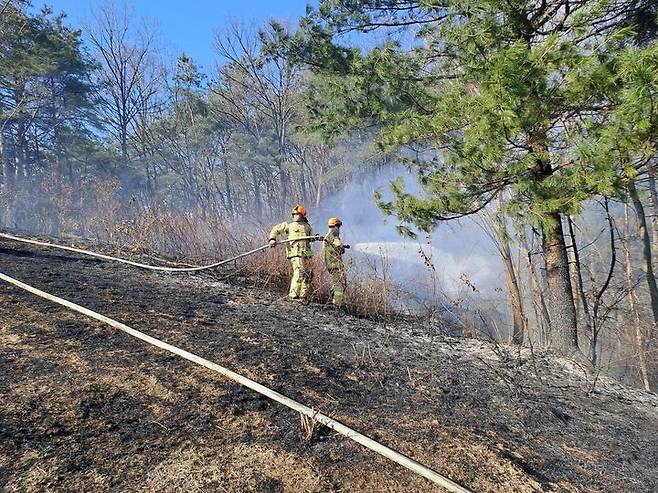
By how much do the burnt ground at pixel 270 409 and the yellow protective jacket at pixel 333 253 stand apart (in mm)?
1579

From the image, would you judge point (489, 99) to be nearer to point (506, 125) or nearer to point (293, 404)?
point (506, 125)

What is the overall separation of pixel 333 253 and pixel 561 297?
9.50 feet

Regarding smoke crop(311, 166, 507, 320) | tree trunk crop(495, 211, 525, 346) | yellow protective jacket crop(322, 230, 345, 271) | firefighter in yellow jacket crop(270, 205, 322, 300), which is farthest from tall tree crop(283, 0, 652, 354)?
smoke crop(311, 166, 507, 320)

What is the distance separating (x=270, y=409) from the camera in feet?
8.50

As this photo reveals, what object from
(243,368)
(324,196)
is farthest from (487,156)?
(324,196)

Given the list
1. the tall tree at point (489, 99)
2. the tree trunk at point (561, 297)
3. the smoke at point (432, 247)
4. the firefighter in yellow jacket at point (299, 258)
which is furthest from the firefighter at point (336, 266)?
the smoke at point (432, 247)

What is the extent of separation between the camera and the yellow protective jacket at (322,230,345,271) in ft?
20.3

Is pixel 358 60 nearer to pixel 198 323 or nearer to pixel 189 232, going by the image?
pixel 198 323

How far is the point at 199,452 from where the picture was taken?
2084 mm

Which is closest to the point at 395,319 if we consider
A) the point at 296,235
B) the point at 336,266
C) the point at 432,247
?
the point at 336,266

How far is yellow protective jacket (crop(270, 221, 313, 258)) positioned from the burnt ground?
1.69m

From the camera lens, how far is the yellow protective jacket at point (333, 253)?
6.19 metres

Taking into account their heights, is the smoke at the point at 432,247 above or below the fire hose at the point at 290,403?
above

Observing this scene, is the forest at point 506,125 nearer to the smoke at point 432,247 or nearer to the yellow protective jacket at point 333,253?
the yellow protective jacket at point 333,253
